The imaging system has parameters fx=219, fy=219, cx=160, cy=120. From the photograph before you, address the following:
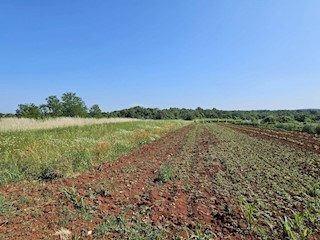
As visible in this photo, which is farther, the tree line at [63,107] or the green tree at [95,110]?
the green tree at [95,110]

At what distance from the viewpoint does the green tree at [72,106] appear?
211ft

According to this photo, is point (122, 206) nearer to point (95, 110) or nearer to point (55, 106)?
point (55, 106)

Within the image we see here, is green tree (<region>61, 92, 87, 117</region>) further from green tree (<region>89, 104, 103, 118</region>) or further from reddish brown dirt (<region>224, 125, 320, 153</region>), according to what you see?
reddish brown dirt (<region>224, 125, 320, 153</region>)

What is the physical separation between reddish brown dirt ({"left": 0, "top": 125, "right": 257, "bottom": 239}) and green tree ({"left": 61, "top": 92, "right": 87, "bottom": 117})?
62.1 m

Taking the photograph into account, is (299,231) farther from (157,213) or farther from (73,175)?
(73,175)

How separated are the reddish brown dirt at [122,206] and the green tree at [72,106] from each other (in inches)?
2446

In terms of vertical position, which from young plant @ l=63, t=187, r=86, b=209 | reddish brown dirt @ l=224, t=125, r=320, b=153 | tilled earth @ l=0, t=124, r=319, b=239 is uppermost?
young plant @ l=63, t=187, r=86, b=209

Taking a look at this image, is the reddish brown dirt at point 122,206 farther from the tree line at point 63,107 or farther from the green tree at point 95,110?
the green tree at point 95,110

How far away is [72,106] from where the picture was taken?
214 ft

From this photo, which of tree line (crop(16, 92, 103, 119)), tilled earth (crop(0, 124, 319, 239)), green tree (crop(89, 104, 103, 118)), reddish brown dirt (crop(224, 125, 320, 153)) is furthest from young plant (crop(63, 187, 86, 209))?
green tree (crop(89, 104, 103, 118))

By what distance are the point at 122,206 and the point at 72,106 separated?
66493mm

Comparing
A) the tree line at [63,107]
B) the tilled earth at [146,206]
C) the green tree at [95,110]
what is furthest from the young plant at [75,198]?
the green tree at [95,110]

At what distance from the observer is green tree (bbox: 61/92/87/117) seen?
64.3 metres

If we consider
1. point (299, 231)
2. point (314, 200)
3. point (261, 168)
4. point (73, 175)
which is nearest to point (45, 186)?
point (73, 175)
